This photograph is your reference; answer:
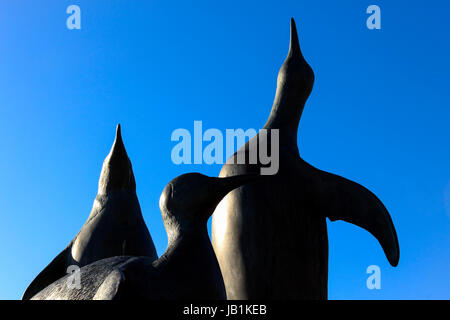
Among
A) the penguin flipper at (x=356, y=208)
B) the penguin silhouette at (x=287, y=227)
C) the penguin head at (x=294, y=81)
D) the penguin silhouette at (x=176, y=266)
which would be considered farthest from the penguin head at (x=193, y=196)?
the penguin head at (x=294, y=81)

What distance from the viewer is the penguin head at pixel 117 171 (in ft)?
13.5

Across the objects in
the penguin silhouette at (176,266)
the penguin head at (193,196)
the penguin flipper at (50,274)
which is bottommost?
the penguin flipper at (50,274)

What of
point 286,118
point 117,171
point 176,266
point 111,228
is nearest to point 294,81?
point 286,118

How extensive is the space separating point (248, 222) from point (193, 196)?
0.84 meters

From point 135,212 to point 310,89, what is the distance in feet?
4.87

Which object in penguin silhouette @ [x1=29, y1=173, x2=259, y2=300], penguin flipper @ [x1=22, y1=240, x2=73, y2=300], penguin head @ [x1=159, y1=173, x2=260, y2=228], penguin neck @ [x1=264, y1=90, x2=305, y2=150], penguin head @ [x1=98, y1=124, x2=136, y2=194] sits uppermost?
penguin neck @ [x1=264, y1=90, x2=305, y2=150]

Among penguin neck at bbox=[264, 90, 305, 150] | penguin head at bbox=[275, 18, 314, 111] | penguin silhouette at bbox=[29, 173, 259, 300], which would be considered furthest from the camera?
penguin head at bbox=[275, 18, 314, 111]

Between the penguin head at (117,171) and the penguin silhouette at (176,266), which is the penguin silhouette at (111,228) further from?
the penguin silhouette at (176,266)

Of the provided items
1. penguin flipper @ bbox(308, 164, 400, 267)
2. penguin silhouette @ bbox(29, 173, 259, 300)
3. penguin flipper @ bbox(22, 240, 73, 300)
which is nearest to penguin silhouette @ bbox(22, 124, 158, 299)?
penguin flipper @ bbox(22, 240, 73, 300)

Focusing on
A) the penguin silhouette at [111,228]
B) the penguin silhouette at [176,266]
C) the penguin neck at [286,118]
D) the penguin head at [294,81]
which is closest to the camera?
the penguin silhouette at [176,266]

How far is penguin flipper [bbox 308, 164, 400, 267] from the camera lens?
3434 mm

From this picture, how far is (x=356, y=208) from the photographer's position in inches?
137

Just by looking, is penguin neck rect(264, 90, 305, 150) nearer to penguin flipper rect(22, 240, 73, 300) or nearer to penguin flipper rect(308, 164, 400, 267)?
penguin flipper rect(308, 164, 400, 267)
